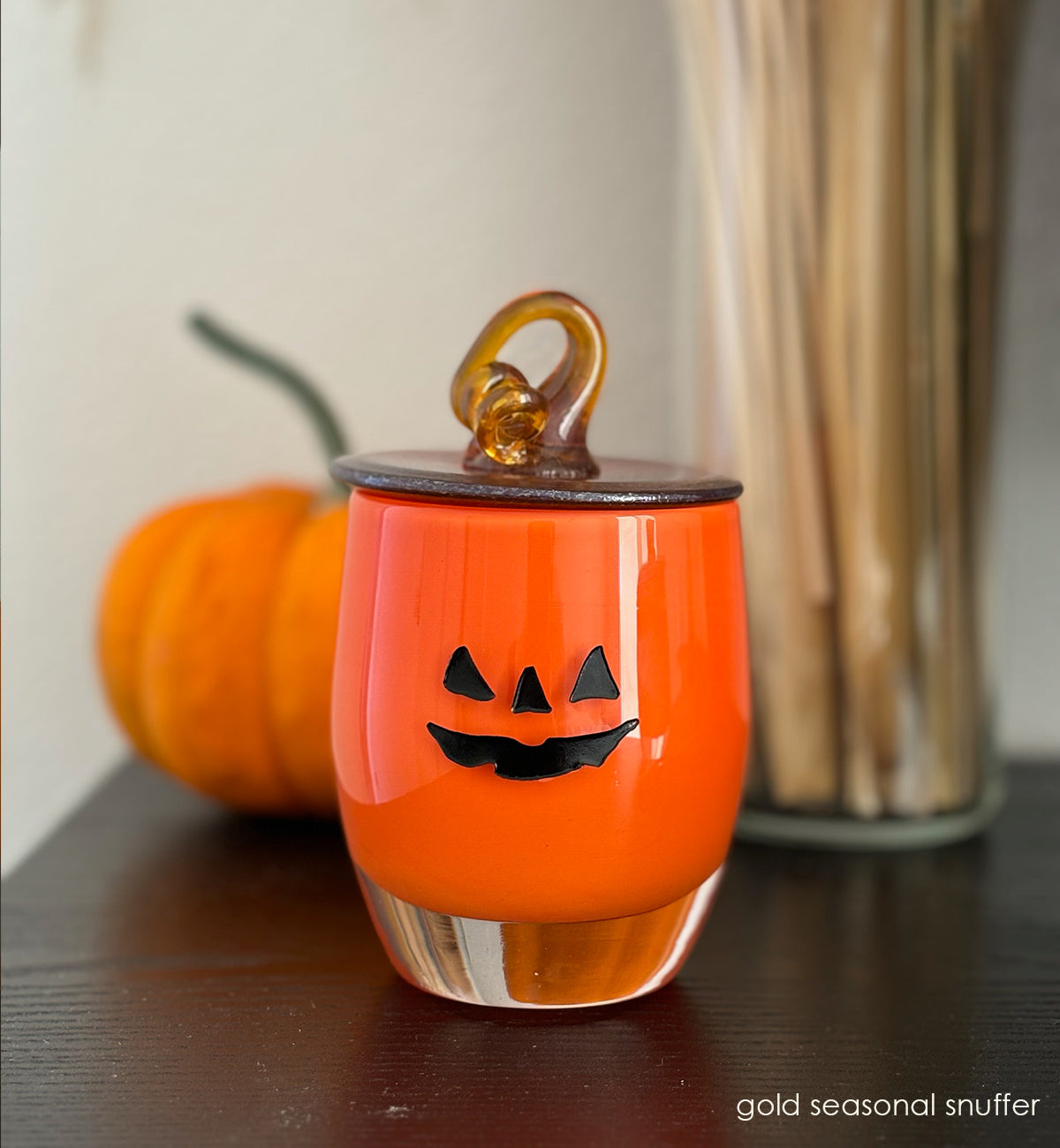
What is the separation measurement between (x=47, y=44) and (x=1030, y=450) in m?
0.49

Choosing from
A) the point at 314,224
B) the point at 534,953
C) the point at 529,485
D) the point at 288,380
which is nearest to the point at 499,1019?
the point at 534,953

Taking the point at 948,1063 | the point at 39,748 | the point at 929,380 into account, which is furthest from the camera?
the point at 39,748

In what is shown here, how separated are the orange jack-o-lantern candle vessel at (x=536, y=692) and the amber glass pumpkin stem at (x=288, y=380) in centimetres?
22

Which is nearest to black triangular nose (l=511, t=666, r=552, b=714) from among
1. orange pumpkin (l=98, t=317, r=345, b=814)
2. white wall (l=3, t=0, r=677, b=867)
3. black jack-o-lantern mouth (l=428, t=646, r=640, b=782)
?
black jack-o-lantern mouth (l=428, t=646, r=640, b=782)

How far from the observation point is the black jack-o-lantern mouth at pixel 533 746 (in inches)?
12.5

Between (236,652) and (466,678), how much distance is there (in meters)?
0.20

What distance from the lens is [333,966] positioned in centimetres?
39

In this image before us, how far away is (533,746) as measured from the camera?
1.05 feet

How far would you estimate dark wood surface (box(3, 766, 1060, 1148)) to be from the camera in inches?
11.8

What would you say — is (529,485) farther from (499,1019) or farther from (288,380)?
(288,380)

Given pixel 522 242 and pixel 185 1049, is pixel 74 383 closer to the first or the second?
pixel 522 242


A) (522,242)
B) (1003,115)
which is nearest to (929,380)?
(1003,115)

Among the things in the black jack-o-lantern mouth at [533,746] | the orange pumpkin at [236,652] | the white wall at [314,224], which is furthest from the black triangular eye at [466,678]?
the white wall at [314,224]

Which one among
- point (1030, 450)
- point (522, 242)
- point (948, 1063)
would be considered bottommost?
point (948, 1063)
